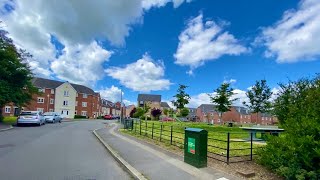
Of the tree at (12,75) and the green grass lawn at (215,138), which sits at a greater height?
the tree at (12,75)

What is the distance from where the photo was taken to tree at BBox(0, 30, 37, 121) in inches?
1201

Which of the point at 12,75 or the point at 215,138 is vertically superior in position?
the point at 12,75

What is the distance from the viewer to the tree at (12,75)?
1201 inches

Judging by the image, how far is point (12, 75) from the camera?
3231 centimetres

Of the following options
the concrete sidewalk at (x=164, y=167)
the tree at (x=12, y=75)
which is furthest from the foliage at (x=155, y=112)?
the concrete sidewalk at (x=164, y=167)

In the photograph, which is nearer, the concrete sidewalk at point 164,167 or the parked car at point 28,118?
the concrete sidewalk at point 164,167

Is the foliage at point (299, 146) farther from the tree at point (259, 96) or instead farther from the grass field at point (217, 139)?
the tree at point (259, 96)

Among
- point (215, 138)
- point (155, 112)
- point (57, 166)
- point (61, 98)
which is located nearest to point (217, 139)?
point (57, 166)

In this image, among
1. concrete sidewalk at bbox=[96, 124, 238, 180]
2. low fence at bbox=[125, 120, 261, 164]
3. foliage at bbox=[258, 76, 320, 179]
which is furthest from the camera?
low fence at bbox=[125, 120, 261, 164]

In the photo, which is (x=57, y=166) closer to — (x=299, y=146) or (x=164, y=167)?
(x=164, y=167)

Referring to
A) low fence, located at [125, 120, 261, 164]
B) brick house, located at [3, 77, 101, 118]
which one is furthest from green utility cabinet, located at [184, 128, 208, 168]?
brick house, located at [3, 77, 101, 118]

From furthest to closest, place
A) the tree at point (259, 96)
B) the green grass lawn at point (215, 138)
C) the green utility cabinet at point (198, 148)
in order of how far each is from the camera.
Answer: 1. the tree at point (259, 96)
2. the green grass lawn at point (215, 138)
3. the green utility cabinet at point (198, 148)

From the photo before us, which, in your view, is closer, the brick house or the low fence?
the low fence

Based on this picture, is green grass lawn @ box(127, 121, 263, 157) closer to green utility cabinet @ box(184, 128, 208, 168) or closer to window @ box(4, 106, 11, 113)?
green utility cabinet @ box(184, 128, 208, 168)
